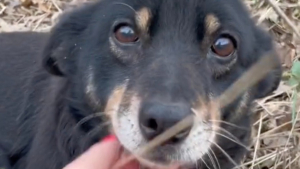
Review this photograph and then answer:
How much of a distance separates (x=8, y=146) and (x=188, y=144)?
1.91 m

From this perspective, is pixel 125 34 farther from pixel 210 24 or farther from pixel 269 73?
pixel 269 73

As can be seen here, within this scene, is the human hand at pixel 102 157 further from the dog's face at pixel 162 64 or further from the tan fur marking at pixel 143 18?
the tan fur marking at pixel 143 18

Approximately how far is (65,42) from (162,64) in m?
0.85

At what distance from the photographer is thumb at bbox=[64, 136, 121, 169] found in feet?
9.37

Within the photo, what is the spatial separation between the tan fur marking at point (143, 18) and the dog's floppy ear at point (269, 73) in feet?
2.57

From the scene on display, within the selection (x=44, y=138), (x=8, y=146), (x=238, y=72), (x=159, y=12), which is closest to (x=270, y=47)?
(x=238, y=72)

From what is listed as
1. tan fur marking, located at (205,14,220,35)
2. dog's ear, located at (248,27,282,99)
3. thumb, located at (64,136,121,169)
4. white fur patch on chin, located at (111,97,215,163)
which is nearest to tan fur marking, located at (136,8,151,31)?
tan fur marking, located at (205,14,220,35)

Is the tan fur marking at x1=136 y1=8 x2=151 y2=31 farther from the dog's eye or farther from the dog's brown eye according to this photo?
the dog's brown eye

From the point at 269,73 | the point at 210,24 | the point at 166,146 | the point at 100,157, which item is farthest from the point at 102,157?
the point at 269,73

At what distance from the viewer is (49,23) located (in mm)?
5957

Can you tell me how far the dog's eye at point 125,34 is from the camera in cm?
334

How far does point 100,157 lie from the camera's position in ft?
9.86

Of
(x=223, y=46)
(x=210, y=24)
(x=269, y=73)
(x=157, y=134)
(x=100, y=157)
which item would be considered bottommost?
(x=100, y=157)

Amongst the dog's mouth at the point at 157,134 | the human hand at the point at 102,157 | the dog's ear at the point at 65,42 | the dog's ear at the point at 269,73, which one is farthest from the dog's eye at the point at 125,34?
the dog's ear at the point at 269,73
